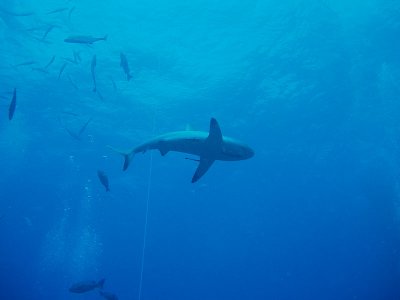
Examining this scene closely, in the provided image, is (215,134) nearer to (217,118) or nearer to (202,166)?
(202,166)

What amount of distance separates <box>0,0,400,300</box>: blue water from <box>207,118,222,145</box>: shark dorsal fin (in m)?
4.25

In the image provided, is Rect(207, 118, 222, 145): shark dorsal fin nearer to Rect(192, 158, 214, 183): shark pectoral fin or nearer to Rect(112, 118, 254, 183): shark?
Rect(112, 118, 254, 183): shark

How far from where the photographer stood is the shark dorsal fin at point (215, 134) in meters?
6.31

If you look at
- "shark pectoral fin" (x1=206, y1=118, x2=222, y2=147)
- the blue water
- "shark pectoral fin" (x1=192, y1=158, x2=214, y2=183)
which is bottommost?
"shark pectoral fin" (x1=192, y1=158, x2=214, y2=183)

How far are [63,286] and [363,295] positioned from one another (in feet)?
314

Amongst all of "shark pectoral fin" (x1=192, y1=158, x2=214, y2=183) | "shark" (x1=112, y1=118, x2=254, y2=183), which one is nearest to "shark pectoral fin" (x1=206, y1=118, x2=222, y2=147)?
"shark" (x1=112, y1=118, x2=254, y2=183)

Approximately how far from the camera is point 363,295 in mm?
97875

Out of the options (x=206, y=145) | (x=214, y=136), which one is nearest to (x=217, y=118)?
(x=206, y=145)

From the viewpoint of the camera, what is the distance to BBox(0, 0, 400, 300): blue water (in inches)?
778

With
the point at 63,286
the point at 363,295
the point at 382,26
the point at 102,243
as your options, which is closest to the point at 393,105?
the point at 382,26

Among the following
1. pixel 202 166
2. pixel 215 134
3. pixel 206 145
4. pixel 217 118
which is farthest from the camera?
pixel 217 118

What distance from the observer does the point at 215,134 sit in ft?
21.4

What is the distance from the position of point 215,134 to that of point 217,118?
21.7 metres

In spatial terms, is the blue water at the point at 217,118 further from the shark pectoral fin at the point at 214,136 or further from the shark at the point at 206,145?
the shark pectoral fin at the point at 214,136
